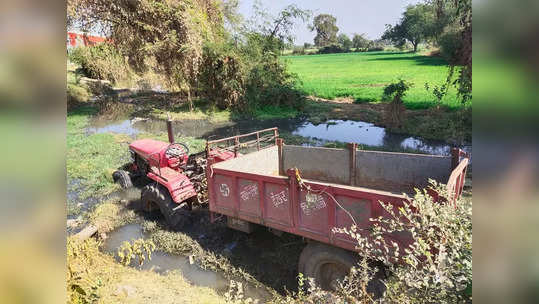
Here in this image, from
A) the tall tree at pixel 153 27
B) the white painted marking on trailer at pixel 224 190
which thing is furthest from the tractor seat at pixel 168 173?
the tall tree at pixel 153 27

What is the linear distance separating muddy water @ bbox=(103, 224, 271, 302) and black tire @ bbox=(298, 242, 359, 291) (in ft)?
2.32

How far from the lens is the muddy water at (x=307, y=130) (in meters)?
12.3

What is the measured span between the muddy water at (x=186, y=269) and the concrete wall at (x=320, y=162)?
2.62 meters

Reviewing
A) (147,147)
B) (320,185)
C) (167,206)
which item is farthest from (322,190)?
(147,147)

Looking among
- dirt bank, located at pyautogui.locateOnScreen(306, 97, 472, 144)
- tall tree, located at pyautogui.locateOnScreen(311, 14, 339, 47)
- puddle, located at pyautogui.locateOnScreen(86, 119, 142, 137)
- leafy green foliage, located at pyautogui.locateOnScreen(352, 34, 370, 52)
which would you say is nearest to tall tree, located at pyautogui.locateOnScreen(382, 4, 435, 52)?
leafy green foliage, located at pyautogui.locateOnScreen(352, 34, 370, 52)

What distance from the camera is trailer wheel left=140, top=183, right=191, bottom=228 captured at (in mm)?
6129

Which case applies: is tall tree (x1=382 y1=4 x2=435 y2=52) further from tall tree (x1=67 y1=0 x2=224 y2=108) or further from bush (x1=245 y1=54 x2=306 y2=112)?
tall tree (x1=67 y1=0 x2=224 y2=108)

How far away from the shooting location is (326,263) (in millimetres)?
4383

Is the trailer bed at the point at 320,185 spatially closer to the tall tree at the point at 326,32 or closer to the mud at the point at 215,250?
the mud at the point at 215,250

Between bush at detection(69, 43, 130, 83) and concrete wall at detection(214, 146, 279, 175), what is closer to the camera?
concrete wall at detection(214, 146, 279, 175)

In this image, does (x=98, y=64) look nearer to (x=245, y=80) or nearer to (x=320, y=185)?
(x=245, y=80)

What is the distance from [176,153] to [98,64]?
26403 millimetres
